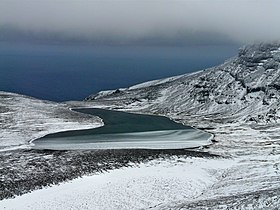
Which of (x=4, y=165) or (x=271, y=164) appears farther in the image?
(x=271, y=164)

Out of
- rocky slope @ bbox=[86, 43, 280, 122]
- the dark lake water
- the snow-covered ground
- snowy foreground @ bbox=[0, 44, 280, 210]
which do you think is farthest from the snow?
rocky slope @ bbox=[86, 43, 280, 122]

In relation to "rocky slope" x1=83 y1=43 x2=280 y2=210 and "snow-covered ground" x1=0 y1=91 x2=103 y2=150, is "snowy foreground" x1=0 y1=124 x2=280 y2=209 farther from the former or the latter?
"snow-covered ground" x1=0 y1=91 x2=103 y2=150

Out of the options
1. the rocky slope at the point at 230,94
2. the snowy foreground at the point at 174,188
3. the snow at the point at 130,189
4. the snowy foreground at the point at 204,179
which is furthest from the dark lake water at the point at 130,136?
the rocky slope at the point at 230,94

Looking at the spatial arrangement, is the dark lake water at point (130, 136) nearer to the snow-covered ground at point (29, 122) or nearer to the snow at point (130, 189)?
the snow-covered ground at point (29, 122)

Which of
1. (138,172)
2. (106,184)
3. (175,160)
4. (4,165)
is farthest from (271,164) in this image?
(4,165)

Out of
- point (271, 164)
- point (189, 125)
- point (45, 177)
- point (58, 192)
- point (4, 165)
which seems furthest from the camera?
point (189, 125)

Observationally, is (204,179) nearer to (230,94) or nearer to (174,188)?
(174,188)

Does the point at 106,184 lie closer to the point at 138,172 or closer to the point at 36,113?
the point at 138,172
